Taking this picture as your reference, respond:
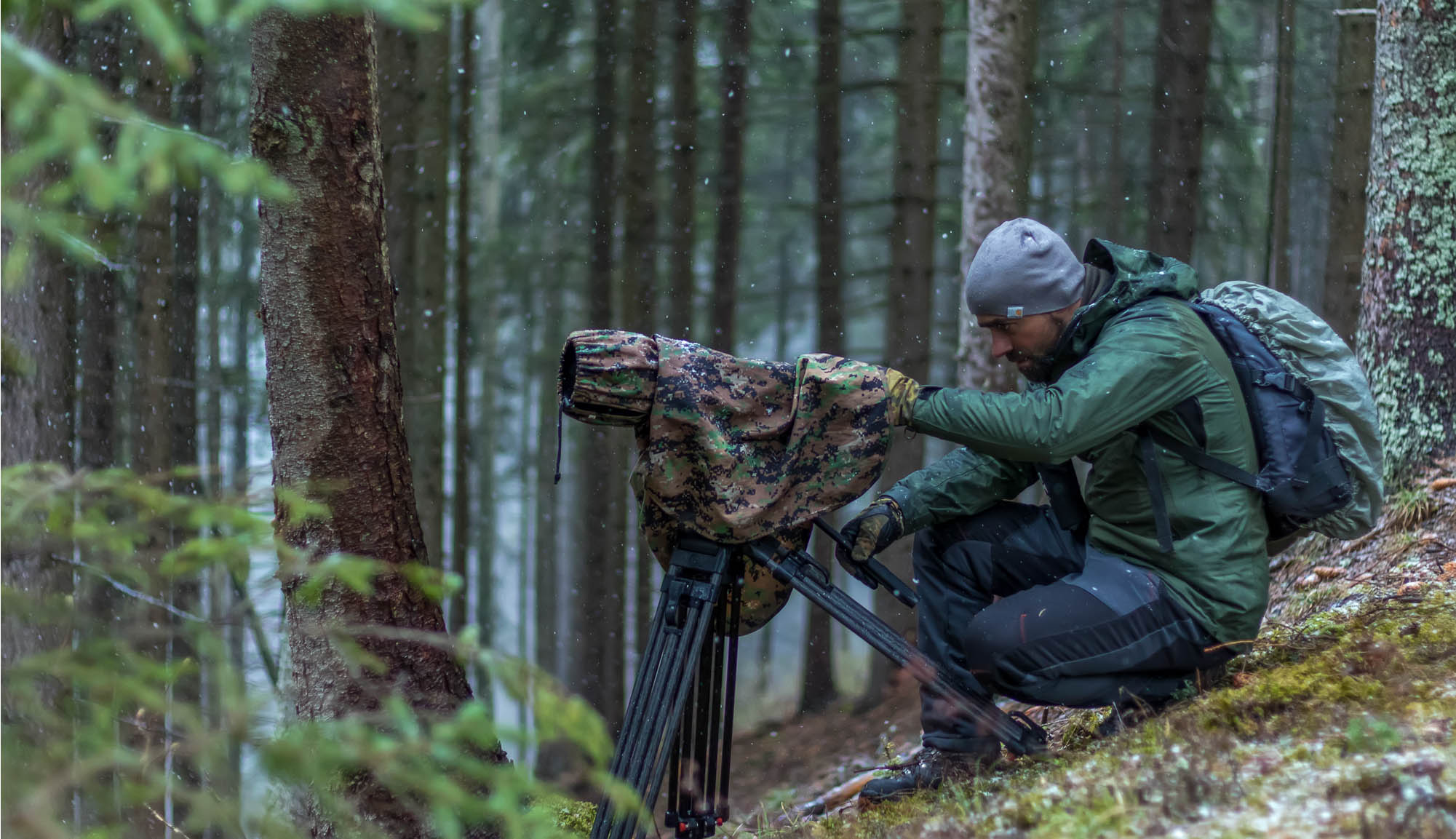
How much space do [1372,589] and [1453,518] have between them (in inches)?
23.8

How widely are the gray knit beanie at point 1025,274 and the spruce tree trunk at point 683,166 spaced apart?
6351 millimetres

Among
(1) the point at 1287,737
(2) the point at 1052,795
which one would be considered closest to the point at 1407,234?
(1) the point at 1287,737

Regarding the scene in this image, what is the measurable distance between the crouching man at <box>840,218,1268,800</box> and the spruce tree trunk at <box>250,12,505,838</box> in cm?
161

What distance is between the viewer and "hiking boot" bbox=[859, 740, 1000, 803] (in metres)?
3.24

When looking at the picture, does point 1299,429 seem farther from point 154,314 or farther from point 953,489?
point 154,314

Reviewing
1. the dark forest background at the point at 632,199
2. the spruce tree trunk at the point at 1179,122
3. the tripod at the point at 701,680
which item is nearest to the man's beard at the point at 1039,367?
the tripod at the point at 701,680

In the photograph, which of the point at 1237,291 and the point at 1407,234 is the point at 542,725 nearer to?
the point at 1237,291

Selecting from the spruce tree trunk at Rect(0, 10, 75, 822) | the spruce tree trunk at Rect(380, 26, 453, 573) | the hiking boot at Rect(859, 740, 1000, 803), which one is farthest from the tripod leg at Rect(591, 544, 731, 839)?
the spruce tree trunk at Rect(380, 26, 453, 573)

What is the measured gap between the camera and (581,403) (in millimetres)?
2926

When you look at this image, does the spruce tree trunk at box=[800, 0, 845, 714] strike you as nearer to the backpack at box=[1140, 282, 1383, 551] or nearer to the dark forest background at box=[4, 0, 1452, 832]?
the dark forest background at box=[4, 0, 1452, 832]

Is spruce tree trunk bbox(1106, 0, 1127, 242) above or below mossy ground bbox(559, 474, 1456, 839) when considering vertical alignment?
above

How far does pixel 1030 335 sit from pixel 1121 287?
1.05 feet

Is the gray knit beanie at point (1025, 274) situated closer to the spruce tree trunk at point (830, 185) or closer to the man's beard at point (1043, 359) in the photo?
the man's beard at point (1043, 359)

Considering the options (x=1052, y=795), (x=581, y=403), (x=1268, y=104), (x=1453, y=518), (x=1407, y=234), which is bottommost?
(x=1052, y=795)
